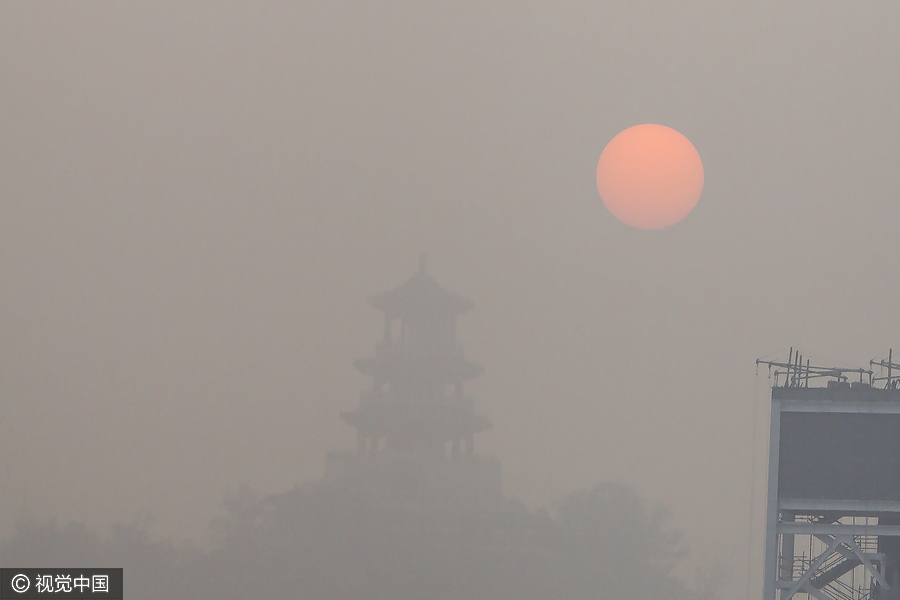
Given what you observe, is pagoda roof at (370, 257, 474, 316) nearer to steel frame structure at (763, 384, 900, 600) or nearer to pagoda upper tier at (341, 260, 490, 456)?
pagoda upper tier at (341, 260, 490, 456)

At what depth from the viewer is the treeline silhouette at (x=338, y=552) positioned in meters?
26.6

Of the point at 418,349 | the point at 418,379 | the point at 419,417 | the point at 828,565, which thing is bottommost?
the point at 828,565

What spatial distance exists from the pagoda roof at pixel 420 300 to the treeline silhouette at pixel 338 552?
676 cm

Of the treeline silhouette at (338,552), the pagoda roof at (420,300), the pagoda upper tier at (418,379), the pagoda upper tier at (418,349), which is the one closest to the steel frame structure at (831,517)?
the pagoda roof at (420,300)

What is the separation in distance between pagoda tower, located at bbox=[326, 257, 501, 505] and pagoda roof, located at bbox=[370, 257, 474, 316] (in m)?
0.04

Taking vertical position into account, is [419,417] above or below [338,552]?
above

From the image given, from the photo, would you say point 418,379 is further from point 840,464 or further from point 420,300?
point 840,464

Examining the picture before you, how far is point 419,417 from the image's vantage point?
31000mm

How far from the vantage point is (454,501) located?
28750mm

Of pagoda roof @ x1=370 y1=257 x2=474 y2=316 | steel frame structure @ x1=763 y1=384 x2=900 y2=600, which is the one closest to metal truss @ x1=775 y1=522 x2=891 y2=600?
steel frame structure @ x1=763 y1=384 x2=900 y2=600

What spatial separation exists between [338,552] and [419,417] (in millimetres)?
5809

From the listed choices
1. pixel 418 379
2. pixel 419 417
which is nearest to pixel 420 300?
pixel 418 379

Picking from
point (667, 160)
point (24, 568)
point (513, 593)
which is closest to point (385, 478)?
point (513, 593)

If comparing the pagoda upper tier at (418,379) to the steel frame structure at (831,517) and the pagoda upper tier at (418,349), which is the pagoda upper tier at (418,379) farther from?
the steel frame structure at (831,517)
